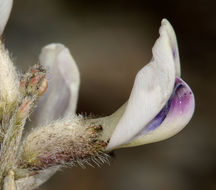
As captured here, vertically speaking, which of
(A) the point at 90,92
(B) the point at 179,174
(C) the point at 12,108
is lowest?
(B) the point at 179,174

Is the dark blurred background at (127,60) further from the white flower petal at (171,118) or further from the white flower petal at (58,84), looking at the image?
the white flower petal at (171,118)

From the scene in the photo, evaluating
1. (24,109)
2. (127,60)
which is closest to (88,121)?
(24,109)

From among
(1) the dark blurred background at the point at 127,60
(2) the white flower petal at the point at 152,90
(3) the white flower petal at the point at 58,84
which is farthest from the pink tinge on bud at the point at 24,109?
(1) the dark blurred background at the point at 127,60

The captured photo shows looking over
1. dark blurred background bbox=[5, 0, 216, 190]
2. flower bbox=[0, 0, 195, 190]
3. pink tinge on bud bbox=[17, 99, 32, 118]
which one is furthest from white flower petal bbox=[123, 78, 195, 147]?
dark blurred background bbox=[5, 0, 216, 190]

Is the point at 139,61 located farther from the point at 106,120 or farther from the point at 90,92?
the point at 106,120

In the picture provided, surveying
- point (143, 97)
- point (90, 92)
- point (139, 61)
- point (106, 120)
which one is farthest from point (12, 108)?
point (139, 61)

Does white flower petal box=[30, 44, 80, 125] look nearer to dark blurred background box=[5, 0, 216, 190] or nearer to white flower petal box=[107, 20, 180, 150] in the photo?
white flower petal box=[107, 20, 180, 150]
